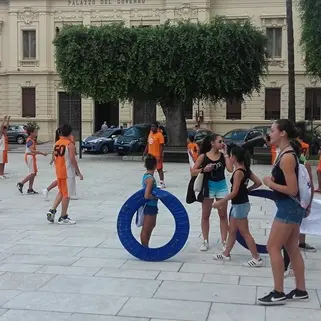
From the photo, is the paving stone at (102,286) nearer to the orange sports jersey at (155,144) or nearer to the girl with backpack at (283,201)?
the girl with backpack at (283,201)

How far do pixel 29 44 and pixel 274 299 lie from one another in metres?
42.4

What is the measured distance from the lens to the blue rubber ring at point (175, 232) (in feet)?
23.4

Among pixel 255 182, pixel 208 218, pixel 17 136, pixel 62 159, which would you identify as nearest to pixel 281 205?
pixel 255 182

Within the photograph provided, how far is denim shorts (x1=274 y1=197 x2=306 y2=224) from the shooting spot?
5258 millimetres

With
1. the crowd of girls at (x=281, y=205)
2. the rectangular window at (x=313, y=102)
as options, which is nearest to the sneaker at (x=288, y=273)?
the crowd of girls at (x=281, y=205)

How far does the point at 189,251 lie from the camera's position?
7.72 m

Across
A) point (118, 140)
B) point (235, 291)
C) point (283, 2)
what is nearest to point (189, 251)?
point (235, 291)

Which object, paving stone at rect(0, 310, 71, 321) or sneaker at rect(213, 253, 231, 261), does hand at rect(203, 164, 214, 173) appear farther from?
paving stone at rect(0, 310, 71, 321)

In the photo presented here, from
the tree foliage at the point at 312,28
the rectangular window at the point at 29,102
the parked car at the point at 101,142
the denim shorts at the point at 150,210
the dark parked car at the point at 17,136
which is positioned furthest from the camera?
the rectangular window at the point at 29,102

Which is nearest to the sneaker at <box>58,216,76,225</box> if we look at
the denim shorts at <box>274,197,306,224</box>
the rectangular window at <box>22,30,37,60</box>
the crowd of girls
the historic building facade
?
the crowd of girls

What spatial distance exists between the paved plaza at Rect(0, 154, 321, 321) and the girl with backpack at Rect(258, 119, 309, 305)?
34 centimetres

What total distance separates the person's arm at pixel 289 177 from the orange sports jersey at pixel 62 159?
5.37m

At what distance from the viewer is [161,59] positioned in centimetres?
2455

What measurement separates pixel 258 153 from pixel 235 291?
18.2 m
